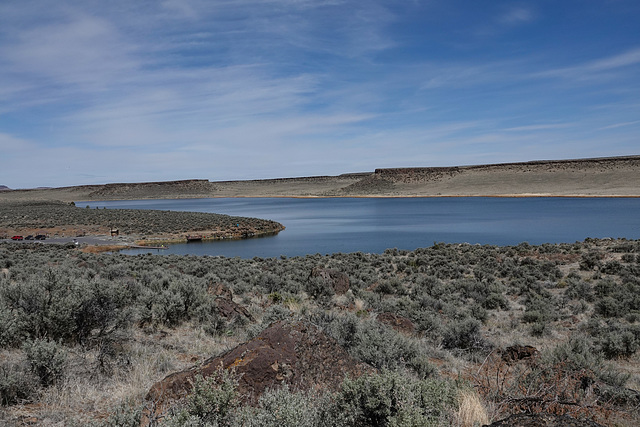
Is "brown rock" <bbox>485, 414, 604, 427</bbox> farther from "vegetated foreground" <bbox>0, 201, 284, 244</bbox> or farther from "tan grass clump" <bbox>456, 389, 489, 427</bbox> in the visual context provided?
"vegetated foreground" <bbox>0, 201, 284, 244</bbox>

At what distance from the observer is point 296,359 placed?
151 inches

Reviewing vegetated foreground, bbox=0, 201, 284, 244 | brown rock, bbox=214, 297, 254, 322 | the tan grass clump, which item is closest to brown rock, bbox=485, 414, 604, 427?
the tan grass clump

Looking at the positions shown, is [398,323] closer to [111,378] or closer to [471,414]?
[471,414]

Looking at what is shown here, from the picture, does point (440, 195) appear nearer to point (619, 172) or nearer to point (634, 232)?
point (619, 172)

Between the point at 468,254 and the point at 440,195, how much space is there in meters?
91.6

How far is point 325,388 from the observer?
3.68 meters

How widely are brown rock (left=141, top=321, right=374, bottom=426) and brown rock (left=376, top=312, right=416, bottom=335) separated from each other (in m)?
3.54

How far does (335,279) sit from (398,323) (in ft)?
16.7

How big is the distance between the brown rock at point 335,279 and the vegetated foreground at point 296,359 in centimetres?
95

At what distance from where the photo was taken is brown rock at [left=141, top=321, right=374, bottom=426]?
3484 millimetres

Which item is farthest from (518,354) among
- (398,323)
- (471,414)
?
(471,414)

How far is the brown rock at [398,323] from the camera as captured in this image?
764cm

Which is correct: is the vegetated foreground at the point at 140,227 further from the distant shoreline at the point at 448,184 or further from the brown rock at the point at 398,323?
the distant shoreline at the point at 448,184

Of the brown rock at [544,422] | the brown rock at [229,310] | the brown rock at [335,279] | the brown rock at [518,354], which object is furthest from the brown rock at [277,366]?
the brown rock at [335,279]
